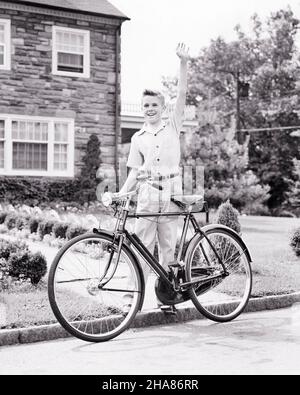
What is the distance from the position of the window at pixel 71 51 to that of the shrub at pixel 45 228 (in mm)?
9361

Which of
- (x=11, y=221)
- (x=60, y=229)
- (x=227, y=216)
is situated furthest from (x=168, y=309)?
(x=11, y=221)

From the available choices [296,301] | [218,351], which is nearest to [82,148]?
[296,301]

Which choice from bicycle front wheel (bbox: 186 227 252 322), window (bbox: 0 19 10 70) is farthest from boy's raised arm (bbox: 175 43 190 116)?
window (bbox: 0 19 10 70)

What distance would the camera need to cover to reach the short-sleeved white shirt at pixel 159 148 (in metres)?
5.91

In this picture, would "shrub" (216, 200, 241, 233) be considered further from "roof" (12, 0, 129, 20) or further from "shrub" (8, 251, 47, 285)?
"roof" (12, 0, 129, 20)

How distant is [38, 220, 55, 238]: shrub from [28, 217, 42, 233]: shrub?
17.6 inches

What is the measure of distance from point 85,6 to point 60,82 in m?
2.74

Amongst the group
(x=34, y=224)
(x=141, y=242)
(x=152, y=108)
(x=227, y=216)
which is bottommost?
(x=34, y=224)

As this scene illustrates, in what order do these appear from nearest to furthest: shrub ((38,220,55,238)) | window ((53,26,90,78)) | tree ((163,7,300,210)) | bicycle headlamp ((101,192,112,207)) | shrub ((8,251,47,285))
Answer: bicycle headlamp ((101,192,112,207)), shrub ((8,251,47,285)), shrub ((38,220,55,238)), window ((53,26,90,78)), tree ((163,7,300,210))

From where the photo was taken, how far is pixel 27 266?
23.6ft

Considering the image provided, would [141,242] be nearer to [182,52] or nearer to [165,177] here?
[165,177]

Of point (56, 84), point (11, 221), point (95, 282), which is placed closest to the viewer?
point (95, 282)

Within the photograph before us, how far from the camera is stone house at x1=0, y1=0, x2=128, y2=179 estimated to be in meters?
20.0
